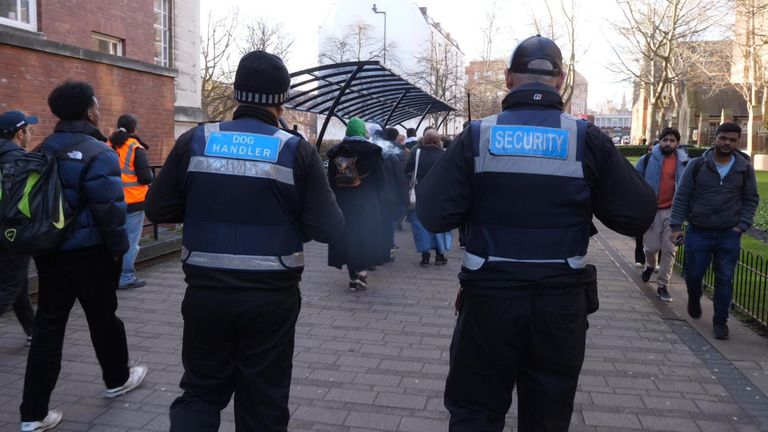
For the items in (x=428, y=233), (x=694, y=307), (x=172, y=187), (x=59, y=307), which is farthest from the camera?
(x=428, y=233)

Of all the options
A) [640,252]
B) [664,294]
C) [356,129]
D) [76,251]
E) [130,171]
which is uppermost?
[356,129]

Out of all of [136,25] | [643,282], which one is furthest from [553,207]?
[136,25]

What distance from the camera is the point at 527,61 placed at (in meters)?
2.94

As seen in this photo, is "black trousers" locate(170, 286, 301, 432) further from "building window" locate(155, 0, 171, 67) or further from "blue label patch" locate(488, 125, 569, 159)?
"building window" locate(155, 0, 171, 67)

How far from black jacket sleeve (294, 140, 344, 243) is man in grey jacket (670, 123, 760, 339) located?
13.7 ft

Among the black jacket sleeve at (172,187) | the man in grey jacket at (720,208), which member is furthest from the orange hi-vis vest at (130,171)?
the man in grey jacket at (720,208)

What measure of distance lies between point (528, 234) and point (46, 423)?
2.85 m

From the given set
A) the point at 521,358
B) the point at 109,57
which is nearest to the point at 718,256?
the point at 521,358

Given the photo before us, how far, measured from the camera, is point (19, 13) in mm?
10789

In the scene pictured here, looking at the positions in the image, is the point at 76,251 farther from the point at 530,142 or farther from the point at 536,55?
the point at 536,55

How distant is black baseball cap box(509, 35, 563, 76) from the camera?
9.63 feet

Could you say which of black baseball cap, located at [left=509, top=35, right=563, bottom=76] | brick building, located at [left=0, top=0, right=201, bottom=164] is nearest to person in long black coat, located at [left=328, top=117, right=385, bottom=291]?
brick building, located at [left=0, top=0, right=201, bottom=164]

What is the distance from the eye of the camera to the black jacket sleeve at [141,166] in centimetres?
714

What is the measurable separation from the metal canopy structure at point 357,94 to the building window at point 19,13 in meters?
4.23
